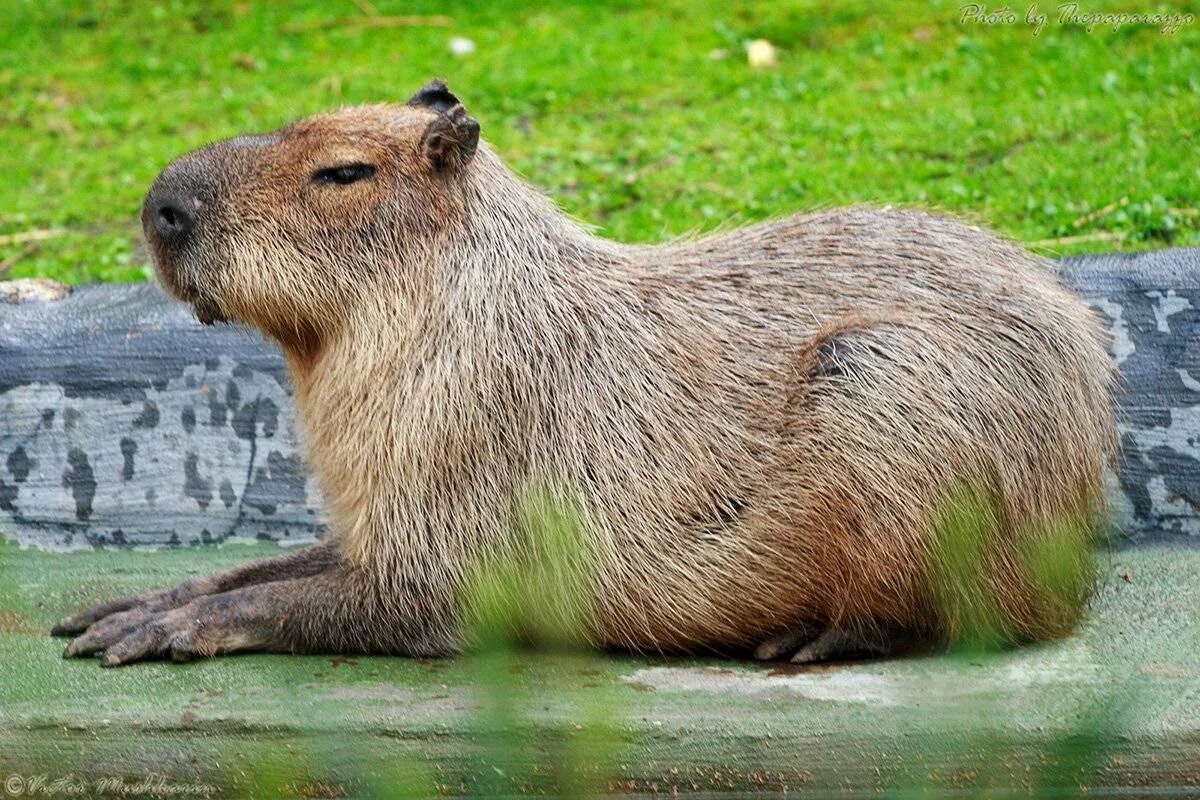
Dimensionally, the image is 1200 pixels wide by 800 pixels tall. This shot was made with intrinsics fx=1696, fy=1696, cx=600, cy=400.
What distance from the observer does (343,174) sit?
4234mm

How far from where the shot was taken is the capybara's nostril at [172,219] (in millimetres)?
4168

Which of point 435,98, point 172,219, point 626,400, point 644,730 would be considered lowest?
point 644,730

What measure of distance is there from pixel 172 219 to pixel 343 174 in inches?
17.1

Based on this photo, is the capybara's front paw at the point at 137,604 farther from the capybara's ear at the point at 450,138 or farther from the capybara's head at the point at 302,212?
the capybara's ear at the point at 450,138

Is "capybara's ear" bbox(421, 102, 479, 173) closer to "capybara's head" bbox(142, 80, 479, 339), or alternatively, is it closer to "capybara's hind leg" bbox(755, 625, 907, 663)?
"capybara's head" bbox(142, 80, 479, 339)

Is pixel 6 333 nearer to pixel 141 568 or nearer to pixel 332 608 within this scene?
pixel 141 568

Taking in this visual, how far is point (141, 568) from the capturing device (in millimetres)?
5055

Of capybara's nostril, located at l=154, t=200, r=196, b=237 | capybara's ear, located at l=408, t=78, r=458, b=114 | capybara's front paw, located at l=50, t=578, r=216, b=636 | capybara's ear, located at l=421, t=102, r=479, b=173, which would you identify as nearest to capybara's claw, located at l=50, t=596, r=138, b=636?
capybara's front paw, located at l=50, t=578, r=216, b=636

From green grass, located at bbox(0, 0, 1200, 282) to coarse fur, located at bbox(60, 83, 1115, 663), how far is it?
163 cm

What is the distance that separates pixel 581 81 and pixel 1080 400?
5.14m

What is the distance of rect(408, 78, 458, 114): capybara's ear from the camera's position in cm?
444

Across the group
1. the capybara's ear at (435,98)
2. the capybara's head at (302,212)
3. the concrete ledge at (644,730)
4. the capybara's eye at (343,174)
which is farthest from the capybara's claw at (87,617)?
the capybara's ear at (435,98)

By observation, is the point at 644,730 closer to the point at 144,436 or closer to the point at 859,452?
the point at 859,452

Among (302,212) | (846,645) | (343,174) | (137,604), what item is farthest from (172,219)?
(846,645)
